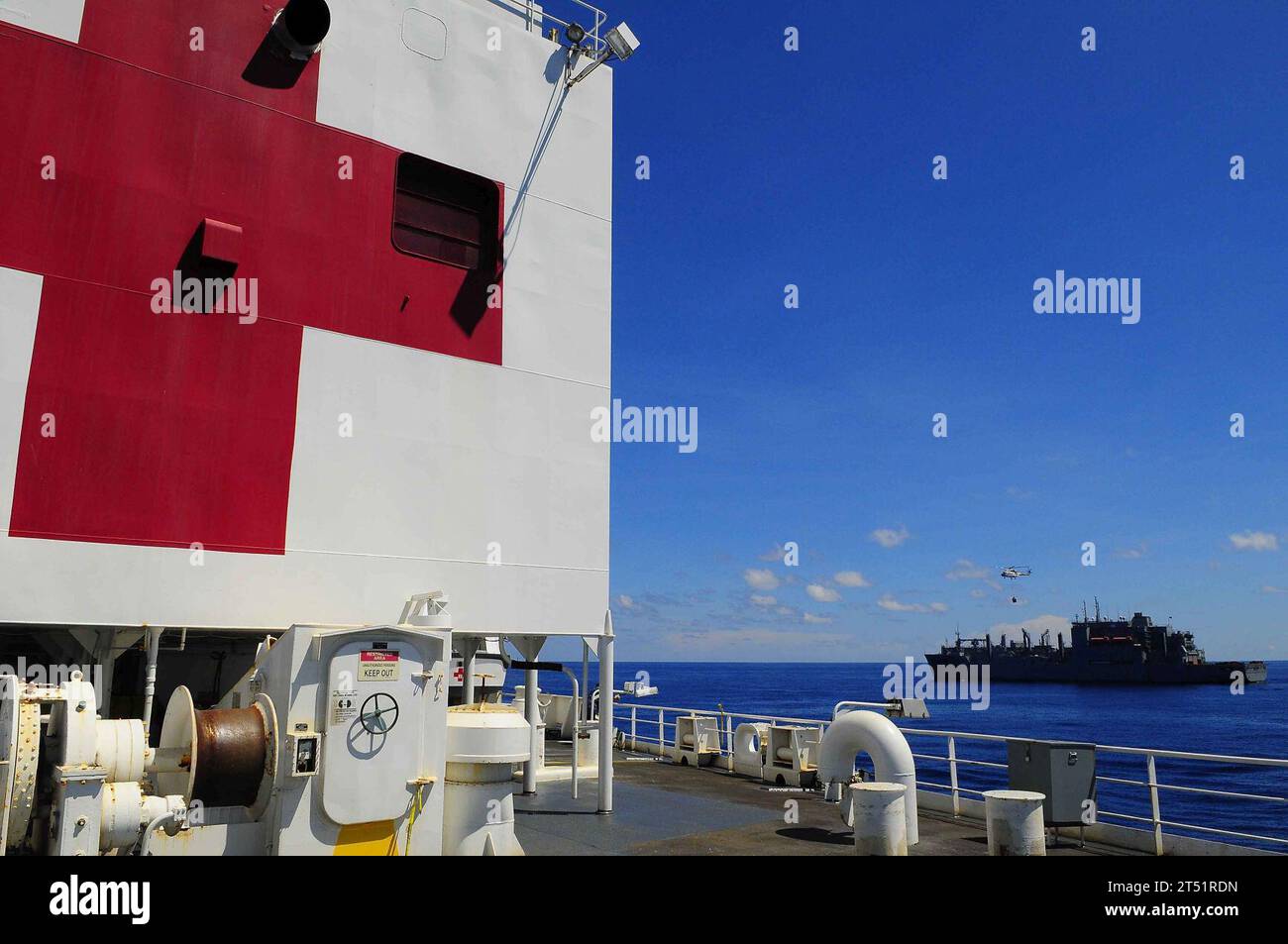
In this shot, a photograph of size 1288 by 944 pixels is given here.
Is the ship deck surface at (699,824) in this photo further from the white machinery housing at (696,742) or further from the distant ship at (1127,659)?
the distant ship at (1127,659)

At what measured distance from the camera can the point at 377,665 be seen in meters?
8.98

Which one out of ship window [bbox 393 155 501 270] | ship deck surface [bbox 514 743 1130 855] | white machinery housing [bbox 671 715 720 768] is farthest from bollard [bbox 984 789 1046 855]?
ship window [bbox 393 155 501 270]

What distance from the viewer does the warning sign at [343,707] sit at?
28.5 ft

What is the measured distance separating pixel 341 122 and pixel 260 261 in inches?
102

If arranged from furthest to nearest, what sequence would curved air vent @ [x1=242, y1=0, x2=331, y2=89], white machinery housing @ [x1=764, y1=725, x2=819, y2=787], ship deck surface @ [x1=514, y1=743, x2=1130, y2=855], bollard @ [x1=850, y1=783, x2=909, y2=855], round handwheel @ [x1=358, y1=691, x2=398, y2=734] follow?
white machinery housing @ [x1=764, y1=725, x2=819, y2=787]
curved air vent @ [x1=242, y1=0, x2=331, y2=89]
ship deck surface @ [x1=514, y1=743, x2=1130, y2=855]
bollard @ [x1=850, y1=783, x2=909, y2=855]
round handwheel @ [x1=358, y1=691, x2=398, y2=734]

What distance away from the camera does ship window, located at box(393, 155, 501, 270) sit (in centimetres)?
1330

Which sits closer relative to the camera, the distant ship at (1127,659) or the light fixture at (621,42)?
the light fixture at (621,42)

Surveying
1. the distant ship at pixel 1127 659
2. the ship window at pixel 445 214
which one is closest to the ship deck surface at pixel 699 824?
the ship window at pixel 445 214

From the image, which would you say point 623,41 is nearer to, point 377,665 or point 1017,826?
point 377,665

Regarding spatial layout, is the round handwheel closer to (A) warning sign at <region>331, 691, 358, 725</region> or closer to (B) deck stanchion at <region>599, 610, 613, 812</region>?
(A) warning sign at <region>331, 691, 358, 725</region>

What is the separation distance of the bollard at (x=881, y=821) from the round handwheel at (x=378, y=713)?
17.9 ft

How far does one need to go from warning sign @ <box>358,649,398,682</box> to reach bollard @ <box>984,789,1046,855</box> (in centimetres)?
704

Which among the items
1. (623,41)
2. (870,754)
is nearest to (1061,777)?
(870,754)

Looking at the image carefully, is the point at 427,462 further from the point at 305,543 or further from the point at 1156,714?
the point at 1156,714
